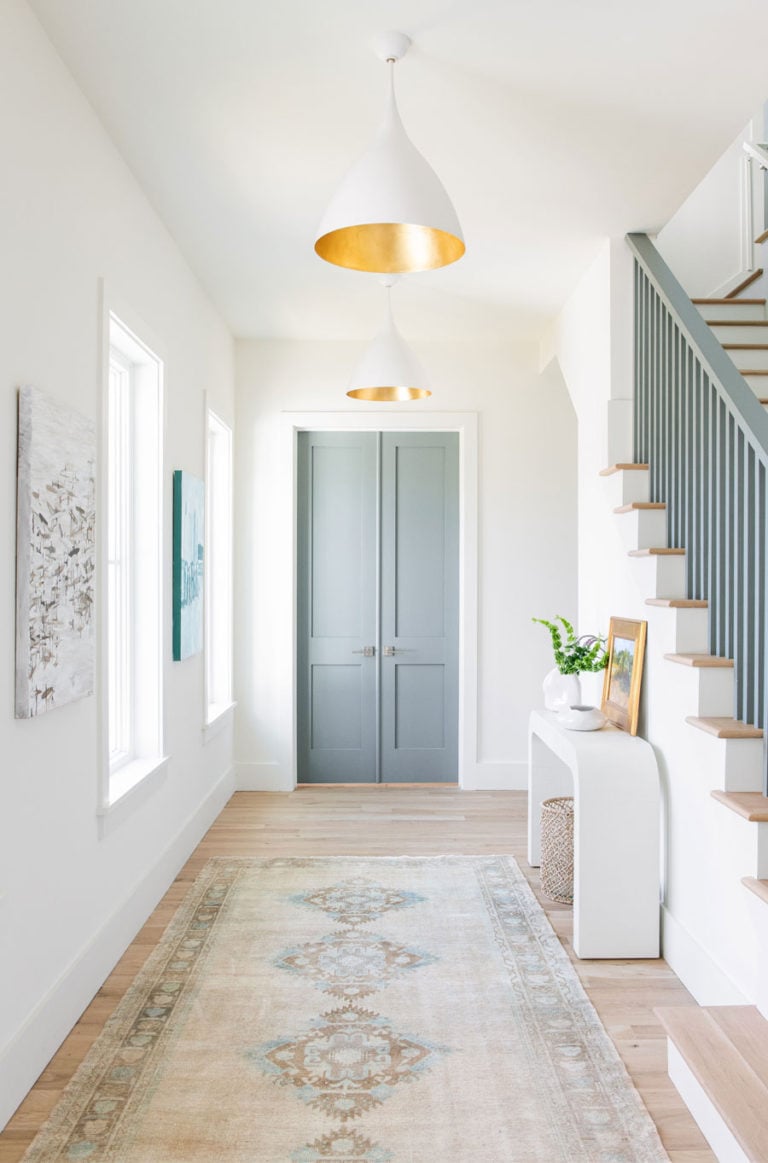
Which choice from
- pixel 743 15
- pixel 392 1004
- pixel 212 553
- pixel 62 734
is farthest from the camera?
pixel 212 553

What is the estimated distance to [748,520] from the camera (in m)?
2.57

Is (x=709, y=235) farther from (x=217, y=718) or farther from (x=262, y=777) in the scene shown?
(x=262, y=777)

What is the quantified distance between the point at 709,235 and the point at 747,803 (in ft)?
13.5

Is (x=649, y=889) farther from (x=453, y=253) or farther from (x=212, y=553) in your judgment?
(x=212, y=553)

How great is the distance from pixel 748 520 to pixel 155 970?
2369 mm

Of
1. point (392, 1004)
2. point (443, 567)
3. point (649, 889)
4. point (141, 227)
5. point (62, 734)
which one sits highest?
point (141, 227)

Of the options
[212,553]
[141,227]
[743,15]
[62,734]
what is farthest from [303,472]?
[743,15]

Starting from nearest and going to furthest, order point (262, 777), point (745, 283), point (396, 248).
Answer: point (396, 248), point (745, 283), point (262, 777)

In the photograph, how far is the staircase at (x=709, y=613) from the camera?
204 centimetres

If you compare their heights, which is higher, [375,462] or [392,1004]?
[375,462]

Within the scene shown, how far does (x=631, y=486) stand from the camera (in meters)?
3.61

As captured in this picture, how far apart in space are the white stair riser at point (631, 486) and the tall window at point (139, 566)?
1.87m

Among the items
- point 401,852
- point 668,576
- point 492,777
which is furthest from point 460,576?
point 668,576

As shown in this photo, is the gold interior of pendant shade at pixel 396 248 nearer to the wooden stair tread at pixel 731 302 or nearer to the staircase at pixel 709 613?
the staircase at pixel 709 613
